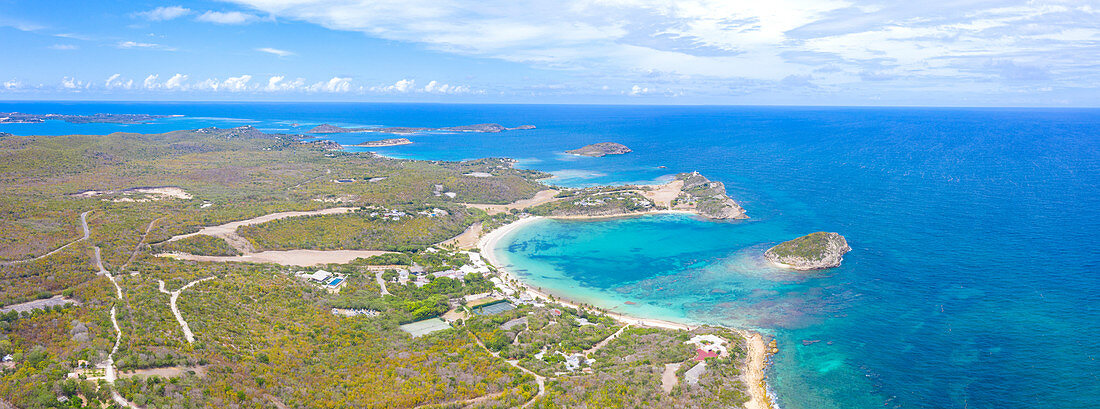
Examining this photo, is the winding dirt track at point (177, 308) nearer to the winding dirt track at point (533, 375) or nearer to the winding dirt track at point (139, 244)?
the winding dirt track at point (139, 244)

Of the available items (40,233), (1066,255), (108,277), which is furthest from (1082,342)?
(40,233)

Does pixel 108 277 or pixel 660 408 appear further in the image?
pixel 108 277

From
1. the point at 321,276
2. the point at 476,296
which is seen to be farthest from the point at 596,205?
the point at 321,276

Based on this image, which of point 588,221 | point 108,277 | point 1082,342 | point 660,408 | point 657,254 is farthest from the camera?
point 588,221

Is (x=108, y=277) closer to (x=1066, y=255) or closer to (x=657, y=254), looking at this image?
(x=657, y=254)

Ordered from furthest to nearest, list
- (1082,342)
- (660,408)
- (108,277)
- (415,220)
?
1. (415,220)
2. (108,277)
3. (1082,342)
4. (660,408)

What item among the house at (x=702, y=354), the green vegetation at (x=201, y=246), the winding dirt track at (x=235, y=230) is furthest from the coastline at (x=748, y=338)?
the green vegetation at (x=201, y=246)

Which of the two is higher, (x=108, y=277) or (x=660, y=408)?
(x=108, y=277)
